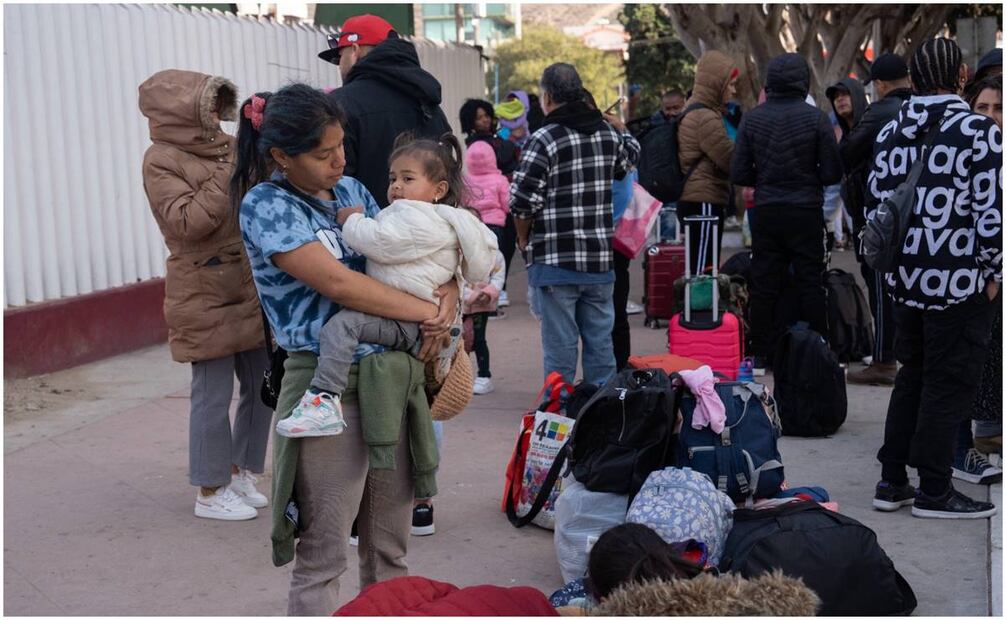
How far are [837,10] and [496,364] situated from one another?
16.5 metres

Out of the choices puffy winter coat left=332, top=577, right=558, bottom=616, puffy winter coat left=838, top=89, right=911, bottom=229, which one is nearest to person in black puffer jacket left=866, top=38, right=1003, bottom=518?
puffy winter coat left=838, top=89, right=911, bottom=229

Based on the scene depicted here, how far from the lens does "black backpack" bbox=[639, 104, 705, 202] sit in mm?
8359

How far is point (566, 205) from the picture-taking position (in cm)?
616

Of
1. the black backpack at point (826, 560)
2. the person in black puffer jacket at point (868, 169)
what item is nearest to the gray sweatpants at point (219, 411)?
the black backpack at point (826, 560)

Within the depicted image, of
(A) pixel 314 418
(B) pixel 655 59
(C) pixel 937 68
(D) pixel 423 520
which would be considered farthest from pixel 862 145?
(B) pixel 655 59

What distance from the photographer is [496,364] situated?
838 centimetres

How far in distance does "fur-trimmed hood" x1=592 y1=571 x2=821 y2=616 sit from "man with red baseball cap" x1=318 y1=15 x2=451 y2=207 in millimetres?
2365

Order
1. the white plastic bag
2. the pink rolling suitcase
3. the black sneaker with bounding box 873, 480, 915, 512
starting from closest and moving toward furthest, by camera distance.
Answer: the white plastic bag, the black sneaker with bounding box 873, 480, 915, 512, the pink rolling suitcase

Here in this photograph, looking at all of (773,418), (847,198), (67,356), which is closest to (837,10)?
(847,198)

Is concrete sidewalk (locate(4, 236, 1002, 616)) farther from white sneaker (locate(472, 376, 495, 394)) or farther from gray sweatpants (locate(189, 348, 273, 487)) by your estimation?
gray sweatpants (locate(189, 348, 273, 487))

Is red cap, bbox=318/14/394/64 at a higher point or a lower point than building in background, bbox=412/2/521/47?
lower

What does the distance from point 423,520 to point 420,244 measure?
197cm

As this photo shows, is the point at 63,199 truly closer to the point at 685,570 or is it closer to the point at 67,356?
the point at 67,356

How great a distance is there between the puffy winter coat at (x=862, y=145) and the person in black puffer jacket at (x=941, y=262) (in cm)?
210
